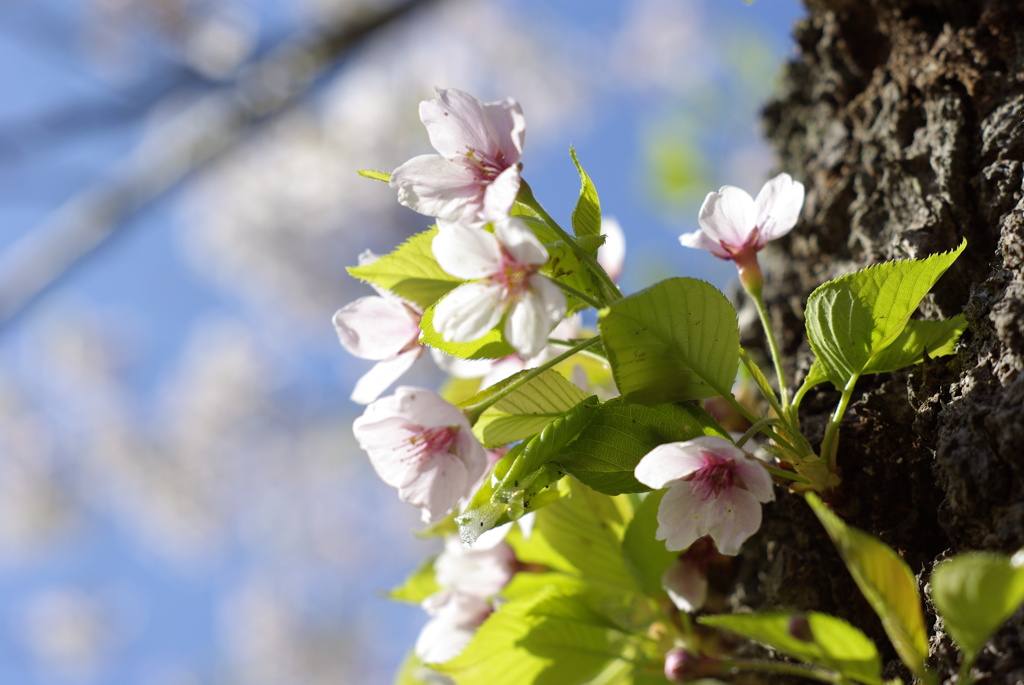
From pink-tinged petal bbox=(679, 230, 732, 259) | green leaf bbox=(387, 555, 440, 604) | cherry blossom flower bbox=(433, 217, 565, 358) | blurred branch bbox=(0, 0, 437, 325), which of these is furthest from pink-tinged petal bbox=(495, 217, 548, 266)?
blurred branch bbox=(0, 0, 437, 325)

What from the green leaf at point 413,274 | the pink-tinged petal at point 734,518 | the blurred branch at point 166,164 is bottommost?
the pink-tinged petal at point 734,518

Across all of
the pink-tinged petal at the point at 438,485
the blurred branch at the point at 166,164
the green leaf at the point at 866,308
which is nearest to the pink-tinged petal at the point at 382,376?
the pink-tinged petal at the point at 438,485

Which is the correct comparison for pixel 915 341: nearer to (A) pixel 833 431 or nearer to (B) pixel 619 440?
(A) pixel 833 431

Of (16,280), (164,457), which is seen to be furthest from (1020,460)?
(164,457)

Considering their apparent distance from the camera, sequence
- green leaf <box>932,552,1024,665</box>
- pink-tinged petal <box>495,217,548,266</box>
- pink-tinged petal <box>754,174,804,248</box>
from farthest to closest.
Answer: pink-tinged petal <box>754,174,804,248</box>
pink-tinged petal <box>495,217,548,266</box>
green leaf <box>932,552,1024,665</box>

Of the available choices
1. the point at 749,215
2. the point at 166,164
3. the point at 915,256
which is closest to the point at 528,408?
the point at 749,215

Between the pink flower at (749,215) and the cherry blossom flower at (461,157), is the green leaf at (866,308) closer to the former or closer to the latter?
the pink flower at (749,215)

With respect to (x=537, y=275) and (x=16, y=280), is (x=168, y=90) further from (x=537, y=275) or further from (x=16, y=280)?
(x=537, y=275)

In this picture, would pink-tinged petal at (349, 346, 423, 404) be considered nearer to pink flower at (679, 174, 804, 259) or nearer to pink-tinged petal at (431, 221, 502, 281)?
pink-tinged petal at (431, 221, 502, 281)
